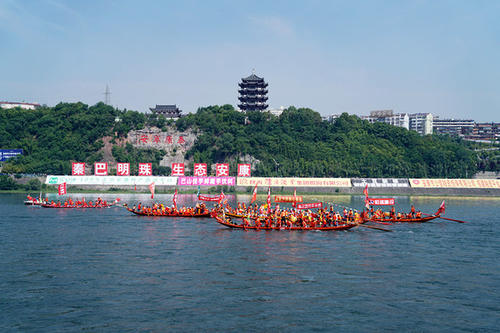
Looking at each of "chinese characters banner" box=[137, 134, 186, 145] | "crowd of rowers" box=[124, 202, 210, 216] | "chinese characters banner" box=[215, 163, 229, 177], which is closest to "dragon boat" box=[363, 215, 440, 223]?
"crowd of rowers" box=[124, 202, 210, 216]

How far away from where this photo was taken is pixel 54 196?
337ft

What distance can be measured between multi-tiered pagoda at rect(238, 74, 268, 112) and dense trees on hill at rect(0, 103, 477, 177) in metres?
31.8

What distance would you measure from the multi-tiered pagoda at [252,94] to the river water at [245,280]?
139 meters

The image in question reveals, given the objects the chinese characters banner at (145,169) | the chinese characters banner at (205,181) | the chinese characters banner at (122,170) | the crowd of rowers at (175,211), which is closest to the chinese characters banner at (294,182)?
the chinese characters banner at (205,181)

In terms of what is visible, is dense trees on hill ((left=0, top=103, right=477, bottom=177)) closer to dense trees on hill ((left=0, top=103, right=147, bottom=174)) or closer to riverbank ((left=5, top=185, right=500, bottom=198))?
dense trees on hill ((left=0, top=103, right=147, bottom=174))

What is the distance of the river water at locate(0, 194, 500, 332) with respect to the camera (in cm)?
2742

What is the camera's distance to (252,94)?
194 meters

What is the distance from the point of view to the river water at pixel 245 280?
27422 millimetres

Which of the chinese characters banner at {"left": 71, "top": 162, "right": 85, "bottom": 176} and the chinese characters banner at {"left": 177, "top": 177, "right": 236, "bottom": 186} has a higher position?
the chinese characters banner at {"left": 71, "top": 162, "right": 85, "bottom": 176}

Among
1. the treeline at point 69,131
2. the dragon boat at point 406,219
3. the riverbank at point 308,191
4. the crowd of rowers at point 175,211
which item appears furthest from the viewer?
the treeline at point 69,131

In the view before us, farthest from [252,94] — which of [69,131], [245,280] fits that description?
[245,280]

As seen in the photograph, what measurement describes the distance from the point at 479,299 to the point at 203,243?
2397cm

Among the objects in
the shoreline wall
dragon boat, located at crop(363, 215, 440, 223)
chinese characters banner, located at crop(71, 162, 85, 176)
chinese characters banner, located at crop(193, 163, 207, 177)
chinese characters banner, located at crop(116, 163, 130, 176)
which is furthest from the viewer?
chinese characters banner, located at crop(193, 163, 207, 177)

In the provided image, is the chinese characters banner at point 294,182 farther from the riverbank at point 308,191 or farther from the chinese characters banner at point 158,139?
the chinese characters banner at point 158,139
